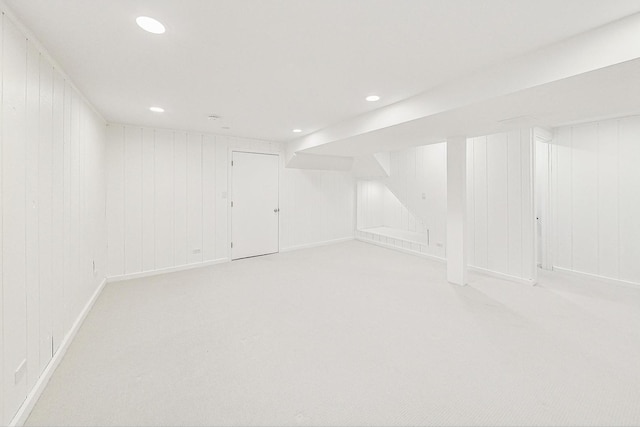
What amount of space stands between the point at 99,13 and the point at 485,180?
4542 mm

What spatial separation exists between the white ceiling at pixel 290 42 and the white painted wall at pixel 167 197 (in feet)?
4.19

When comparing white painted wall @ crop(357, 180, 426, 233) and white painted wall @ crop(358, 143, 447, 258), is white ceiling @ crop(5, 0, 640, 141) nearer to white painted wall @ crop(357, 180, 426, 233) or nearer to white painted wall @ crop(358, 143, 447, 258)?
white painted wall @ crop(358, 143, 447, 258)

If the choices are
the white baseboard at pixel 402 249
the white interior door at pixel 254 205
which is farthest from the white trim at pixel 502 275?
the white interior door at pixel 254 205

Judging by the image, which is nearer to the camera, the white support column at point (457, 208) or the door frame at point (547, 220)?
the white support column at point (457, 208)

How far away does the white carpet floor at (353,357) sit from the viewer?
1.53 metres

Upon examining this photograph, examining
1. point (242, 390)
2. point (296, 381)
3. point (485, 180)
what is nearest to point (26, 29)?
point (242, 390)

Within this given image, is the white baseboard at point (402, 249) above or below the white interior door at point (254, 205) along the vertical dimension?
below

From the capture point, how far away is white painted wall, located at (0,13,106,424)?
1.36 meters

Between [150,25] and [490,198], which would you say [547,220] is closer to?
[490,198]

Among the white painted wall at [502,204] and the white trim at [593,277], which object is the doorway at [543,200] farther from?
the white painted wall at [502,204]

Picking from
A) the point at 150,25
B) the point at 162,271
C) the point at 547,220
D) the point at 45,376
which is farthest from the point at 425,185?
the point at 45,376

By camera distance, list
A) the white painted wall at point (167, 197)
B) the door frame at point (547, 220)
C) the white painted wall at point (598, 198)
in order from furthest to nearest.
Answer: the door frame at point (547, 220) → the white painted wall at point (167, 197) → the white painted wall at point (598, 198)

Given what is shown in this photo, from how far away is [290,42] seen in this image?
1712mm

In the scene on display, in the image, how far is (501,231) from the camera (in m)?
3.86
